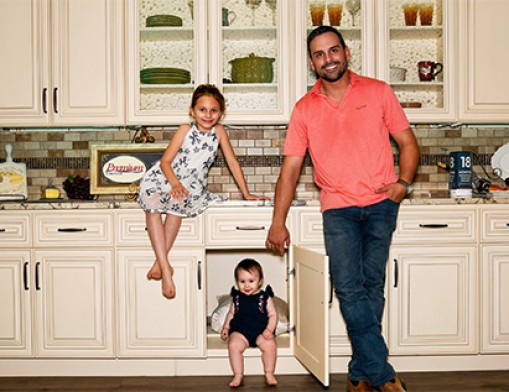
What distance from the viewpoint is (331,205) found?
2.71 meters

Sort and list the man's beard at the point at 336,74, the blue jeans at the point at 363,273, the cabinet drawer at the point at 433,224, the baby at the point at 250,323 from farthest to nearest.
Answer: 1. the cabinet drawer at the point at 433,224
2. the baby at the point at 250,323
3. the man's beard at the point at 336,74
4. the blue jeans at the point at 363,273

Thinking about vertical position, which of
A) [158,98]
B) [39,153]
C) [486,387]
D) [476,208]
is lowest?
[486,387]

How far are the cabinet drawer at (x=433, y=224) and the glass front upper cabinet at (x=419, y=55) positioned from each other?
612 mm

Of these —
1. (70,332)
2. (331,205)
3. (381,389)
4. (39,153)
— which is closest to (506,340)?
(381,389)

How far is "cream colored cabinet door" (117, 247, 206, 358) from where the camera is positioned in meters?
3.09

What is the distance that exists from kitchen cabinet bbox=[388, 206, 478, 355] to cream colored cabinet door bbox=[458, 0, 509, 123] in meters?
0.70

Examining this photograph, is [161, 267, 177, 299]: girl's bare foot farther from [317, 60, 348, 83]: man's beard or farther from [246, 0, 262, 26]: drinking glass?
[246, 0, 262, 26]: drinking glass

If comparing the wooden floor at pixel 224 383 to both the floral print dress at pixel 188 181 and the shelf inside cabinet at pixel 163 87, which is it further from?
the shelf inside cabinet at pixel 163 87

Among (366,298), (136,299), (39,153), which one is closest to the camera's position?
(366,298)

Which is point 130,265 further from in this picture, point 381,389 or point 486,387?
point 486,387

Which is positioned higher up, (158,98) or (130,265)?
(158,98)

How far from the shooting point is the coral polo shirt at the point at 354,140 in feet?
8.71

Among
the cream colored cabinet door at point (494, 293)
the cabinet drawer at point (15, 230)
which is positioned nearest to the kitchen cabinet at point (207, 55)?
the cabinet drawer at point (15, 230)

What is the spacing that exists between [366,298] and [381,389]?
39 cm
